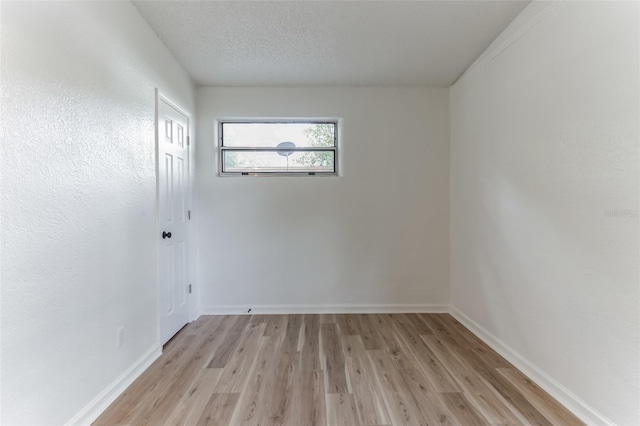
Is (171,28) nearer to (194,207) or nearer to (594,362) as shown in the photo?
(194,207)

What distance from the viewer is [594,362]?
148 centimetres

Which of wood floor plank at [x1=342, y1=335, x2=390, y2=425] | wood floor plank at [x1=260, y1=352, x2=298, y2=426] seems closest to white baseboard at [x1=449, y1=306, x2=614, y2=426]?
wood floor plank at [x1=342, y1=335, x2=390, y2=425]

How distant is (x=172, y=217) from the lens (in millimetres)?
2520

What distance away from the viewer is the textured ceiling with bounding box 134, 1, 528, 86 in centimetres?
188

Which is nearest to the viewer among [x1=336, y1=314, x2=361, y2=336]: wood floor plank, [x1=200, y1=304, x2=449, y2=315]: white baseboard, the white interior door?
the white interior door

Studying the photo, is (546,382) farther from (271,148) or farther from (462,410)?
(271,148)

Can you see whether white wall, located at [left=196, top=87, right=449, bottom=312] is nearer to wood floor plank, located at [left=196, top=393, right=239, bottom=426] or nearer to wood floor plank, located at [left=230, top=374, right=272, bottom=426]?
wood floor plank, located at [left=230, top=374, right=272, bottom=426]

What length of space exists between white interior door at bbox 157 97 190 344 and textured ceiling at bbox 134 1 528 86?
2.06ft

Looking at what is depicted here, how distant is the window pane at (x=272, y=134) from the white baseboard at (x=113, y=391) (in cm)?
220

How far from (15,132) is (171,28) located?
1.44 metres

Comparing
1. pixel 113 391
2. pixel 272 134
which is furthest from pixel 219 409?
pixel 272 134

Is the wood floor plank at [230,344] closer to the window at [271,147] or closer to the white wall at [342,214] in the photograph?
the white wall at [342,214]

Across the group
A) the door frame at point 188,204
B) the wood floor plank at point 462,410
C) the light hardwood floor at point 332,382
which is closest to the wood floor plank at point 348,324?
the light hardwood floor at point 332,382

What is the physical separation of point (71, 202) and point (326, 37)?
205cm
